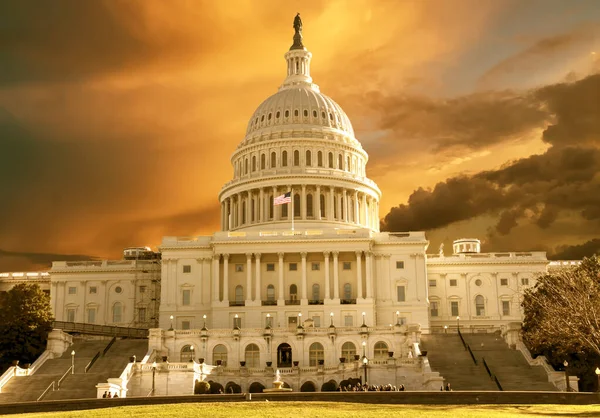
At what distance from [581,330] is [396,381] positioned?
17600mm

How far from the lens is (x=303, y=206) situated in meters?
130

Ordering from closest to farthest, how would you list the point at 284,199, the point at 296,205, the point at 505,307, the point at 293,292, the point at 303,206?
the point at 293,292 < the point at 284,199 < the point at 505,307 < the point at 303,206 < the point at 296,205

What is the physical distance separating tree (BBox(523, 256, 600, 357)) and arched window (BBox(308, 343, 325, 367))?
1941 cm

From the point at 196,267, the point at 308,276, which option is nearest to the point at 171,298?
the point at 196,267

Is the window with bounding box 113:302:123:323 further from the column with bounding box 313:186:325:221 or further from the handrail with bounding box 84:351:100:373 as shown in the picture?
the handrail with bounding box 84:351:100:373

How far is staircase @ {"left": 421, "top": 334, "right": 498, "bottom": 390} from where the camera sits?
8069cm

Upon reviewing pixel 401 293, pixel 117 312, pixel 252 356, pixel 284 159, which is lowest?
pixel 252 356

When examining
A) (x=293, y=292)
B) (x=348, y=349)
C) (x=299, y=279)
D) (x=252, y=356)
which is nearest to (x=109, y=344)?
(x=252, y=356)

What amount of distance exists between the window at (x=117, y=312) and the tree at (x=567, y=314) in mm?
55710

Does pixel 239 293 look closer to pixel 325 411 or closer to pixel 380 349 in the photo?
pixel 380 349

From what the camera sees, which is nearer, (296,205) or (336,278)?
(336,278)

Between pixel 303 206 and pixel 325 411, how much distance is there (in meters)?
78.3

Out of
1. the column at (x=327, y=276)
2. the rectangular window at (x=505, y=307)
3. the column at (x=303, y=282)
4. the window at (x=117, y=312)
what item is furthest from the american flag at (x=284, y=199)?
the rectangular window at (x=505, y=307)

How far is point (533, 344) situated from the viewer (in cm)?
8362
